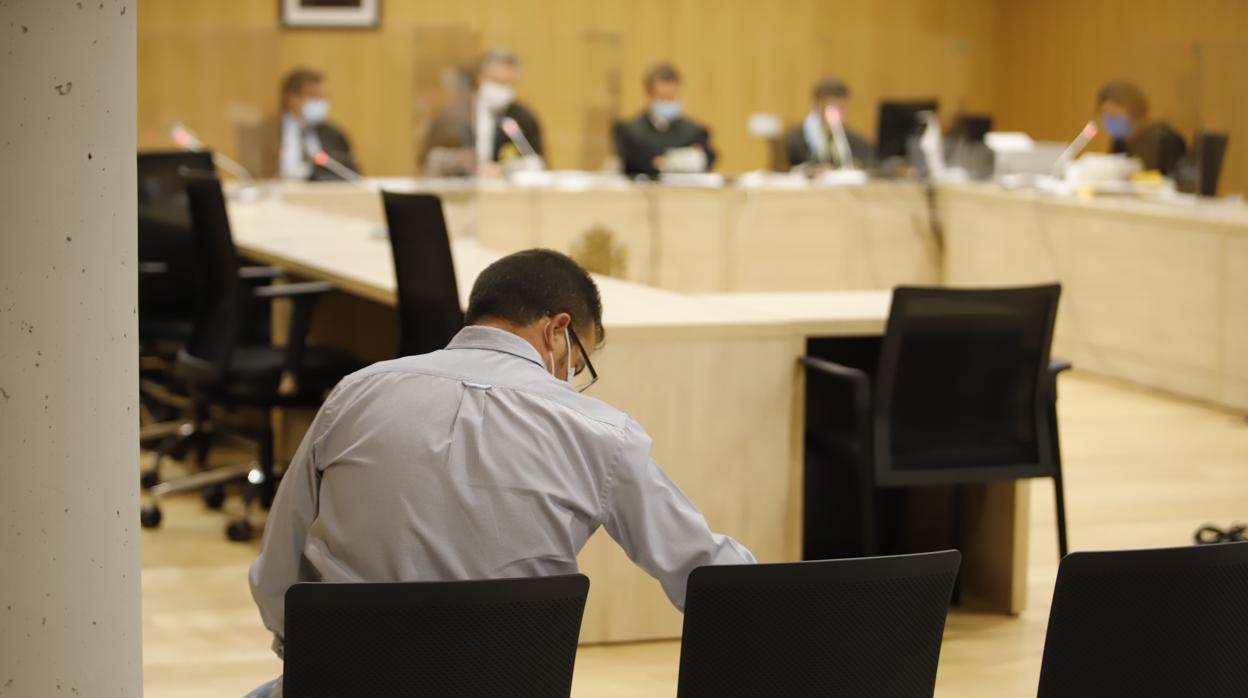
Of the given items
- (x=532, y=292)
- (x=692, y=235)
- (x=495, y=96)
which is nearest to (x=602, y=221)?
(x=692, y=235)

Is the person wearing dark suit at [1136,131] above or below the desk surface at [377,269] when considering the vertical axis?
above

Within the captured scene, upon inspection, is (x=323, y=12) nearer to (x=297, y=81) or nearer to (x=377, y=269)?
(x=297, y=81)

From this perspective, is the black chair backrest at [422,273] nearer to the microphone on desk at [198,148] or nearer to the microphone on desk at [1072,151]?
the microphone on desk at [198,148]

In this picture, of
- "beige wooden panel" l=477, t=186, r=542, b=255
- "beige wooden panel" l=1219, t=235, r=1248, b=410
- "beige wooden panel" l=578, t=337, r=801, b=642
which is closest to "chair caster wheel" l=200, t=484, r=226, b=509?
"beige wooden panel" l=578, t=337, r=801, b=642

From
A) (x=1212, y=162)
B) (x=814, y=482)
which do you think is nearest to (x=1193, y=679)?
(x=814, y=482)

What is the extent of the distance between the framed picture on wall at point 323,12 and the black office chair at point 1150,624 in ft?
30.1

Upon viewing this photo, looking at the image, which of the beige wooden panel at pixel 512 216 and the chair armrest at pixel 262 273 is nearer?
the chair armrest at pixel 262 273

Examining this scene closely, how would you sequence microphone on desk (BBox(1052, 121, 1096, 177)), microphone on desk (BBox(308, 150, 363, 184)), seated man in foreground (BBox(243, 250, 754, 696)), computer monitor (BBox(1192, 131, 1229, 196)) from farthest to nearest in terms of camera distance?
microphone on desk (BBox(1052, 121, 1096, 177)) < microphone on desk (BBox(308, 150, 363, 184)) < computer monitor (BBox(1192, 131, 1229, 196)) < seated man in foreground (BBox(243, 250, 754, 696))

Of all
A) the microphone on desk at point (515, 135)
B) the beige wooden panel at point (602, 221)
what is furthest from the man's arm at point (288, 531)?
the microphone on desk at point (515, 135)

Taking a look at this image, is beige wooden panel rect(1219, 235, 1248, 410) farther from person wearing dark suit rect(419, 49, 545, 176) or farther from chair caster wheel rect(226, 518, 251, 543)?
chair caster wheel rect(226, 518, 251, 543)

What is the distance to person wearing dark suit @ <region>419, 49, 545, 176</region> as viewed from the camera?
25.6 ft

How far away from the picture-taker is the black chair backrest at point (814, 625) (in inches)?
69.6

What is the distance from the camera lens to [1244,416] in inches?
265

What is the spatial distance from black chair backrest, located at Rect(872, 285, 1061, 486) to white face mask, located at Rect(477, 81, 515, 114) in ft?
17.2
